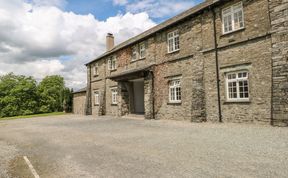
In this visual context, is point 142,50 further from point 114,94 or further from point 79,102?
point 79,102

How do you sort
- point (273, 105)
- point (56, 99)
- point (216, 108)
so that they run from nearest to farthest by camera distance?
point (273, 105)
point (216, 108)
point (56, 99)

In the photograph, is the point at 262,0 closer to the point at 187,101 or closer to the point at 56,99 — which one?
the point at 187,101

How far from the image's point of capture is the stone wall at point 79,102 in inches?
1217

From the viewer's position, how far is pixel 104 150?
22.9 ft

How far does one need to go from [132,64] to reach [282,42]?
1349 cm

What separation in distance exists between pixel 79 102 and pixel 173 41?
70.2 feet

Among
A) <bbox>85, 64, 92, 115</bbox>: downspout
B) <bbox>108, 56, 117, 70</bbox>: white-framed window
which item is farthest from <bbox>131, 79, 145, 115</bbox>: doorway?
<bbox>85, 64, 92, 115</bbox>: downspout

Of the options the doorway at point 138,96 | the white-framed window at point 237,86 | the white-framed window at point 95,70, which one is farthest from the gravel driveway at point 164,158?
the white-framed window at point 95,70

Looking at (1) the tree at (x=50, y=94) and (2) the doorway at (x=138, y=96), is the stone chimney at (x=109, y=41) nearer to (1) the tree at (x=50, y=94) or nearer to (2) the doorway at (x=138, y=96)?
(2) the doorway at (x=138, y=96)

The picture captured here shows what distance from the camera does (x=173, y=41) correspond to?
1600cm

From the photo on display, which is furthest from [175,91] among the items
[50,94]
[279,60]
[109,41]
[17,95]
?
[50,94]

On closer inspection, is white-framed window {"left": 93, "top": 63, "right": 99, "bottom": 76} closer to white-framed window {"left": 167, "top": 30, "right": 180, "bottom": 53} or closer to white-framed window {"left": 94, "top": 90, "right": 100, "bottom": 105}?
white-framed window {"left": 94, "top": 90, "right": 100, "bottom": 105}

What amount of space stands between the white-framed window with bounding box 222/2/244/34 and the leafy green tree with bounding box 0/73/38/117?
49.4 metres

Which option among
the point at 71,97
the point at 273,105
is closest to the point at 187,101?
the point at 273,105
